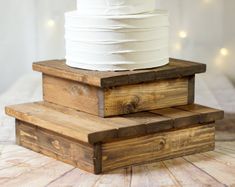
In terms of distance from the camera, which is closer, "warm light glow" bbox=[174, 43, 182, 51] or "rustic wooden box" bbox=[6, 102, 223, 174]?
"rustic wooden box" bbox=[6, 102, 223, 174]

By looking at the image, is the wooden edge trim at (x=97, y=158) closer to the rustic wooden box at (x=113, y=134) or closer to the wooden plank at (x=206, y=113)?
the rustic wooden box at (x=113, y=134)

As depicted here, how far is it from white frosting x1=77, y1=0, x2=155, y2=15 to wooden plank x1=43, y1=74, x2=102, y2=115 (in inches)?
7.5

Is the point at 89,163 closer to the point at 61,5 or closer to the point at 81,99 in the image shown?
the point at 81,99

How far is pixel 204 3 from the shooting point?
9.11ft

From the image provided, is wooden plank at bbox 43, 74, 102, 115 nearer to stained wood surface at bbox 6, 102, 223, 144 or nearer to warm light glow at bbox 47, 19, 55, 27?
stained wood surface at bbox 6, 102, 223, 144

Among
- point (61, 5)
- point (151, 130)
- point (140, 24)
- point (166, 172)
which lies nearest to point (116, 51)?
point (140, 24)

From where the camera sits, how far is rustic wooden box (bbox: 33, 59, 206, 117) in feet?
4.62

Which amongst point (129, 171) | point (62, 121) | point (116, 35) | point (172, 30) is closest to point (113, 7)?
point (116, 35)

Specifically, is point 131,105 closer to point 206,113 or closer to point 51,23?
point 206,113

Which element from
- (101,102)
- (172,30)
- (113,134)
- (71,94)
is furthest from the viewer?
(172,30)

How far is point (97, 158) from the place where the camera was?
1.31 metres

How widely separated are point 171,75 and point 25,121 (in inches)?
15.5

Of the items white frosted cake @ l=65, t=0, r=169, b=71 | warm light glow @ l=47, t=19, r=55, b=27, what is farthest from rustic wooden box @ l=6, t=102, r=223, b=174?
warm light glow @ l=47, t=19, r=55, b=27

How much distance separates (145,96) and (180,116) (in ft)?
0.34
